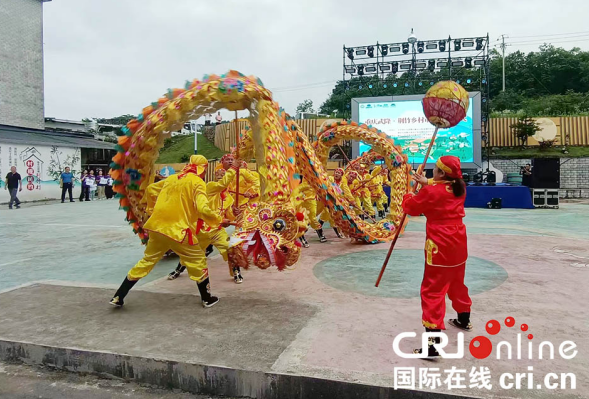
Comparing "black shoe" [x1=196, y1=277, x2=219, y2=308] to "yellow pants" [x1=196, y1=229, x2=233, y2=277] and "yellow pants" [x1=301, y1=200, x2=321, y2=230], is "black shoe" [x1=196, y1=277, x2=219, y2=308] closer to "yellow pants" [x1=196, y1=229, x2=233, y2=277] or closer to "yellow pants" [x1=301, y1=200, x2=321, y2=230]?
"yellow pants" [x1=196, y1=229, x2=233, y2=277]

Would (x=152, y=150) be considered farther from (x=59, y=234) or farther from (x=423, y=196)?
(x=59, y=234)

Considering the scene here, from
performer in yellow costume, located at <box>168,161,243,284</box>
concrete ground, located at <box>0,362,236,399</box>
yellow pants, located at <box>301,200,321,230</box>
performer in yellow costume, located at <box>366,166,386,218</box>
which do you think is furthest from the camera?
performer in yellow costume, located at <box>366,166,386,218</box>

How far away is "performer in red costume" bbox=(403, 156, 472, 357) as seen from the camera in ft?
9.64

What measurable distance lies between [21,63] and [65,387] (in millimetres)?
23002

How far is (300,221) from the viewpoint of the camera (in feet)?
14.3

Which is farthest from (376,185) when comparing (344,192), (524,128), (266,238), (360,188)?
(524,128)

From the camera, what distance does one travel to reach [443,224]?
305 cm

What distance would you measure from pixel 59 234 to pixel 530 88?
39081mm

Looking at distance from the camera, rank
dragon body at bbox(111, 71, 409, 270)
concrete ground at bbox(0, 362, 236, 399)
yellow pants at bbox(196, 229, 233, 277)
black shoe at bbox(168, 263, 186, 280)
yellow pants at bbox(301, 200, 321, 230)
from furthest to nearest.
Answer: yellow pants at bbox(301, 200, 321, 230)
black shoe at bbox(168, 263, 186, 280)
yellow pants at bbox(196, 229, 233, 277)
dragon body at bbox(111, 71, 409, 270)
concrete ground at bbox(0, 362, 236, 399)

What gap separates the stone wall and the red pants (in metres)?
23.1

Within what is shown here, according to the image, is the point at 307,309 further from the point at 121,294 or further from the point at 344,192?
the point at 344,192

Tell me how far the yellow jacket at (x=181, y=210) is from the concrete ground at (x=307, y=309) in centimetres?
73

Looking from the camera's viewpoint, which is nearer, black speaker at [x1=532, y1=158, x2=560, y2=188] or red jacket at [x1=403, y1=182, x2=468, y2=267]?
red jacket at [x1=403, y1=182, x2=468, y2=267]

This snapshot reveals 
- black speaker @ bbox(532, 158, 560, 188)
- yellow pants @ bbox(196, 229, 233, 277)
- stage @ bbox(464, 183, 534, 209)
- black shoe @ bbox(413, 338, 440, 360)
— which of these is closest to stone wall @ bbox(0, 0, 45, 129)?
yellow pants @ bbox(196, 229, 233, 277)
